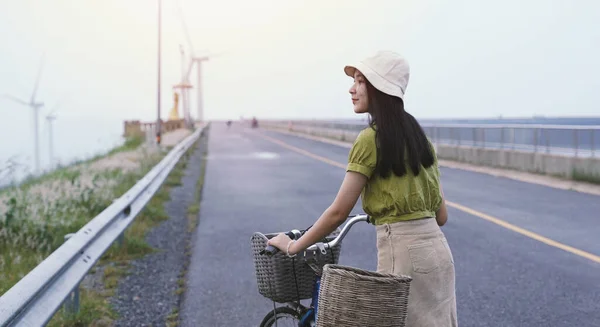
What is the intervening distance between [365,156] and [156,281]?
4695 mm

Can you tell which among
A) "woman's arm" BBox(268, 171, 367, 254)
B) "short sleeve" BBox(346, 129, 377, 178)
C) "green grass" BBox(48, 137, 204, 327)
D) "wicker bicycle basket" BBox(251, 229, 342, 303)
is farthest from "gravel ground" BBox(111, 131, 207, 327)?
"short sleeve" BBox(346, 129, 377, 178)

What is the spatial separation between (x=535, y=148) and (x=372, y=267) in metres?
13.3

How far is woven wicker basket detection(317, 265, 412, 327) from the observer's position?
2.85m

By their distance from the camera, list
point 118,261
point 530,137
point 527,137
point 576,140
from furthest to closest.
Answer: point 527,137 → point 530,137 → point 576,140 → point 118,261

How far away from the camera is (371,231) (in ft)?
34.4

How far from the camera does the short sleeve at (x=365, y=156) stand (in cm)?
312

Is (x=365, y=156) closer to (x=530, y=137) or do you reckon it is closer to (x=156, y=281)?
(x=156, y=281)

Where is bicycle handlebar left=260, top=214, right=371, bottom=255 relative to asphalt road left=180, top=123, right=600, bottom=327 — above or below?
above

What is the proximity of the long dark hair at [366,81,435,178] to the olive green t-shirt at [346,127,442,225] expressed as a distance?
28 mm

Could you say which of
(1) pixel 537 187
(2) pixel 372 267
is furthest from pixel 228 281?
(1) pixel 537 187

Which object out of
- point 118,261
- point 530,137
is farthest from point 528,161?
point 118,261

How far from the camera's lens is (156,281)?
7.38 meters

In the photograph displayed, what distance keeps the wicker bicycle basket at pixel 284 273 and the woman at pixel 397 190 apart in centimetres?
36

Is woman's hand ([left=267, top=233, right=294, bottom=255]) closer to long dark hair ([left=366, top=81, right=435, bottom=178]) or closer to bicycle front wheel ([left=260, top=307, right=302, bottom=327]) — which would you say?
long dark hair ([left=366, top=81, right=435, bottom=178])
